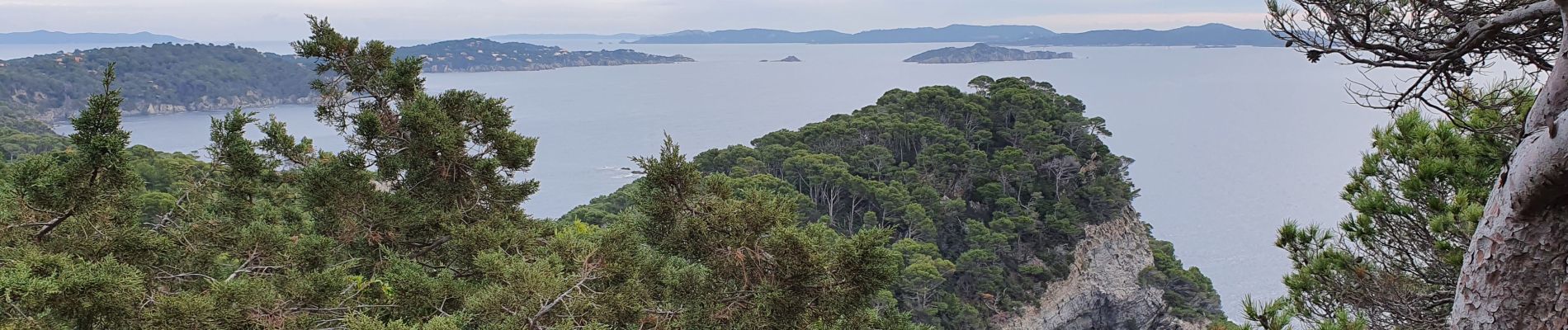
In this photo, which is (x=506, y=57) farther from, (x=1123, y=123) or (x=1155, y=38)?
(x=1155, y=38)

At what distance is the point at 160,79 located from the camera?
4622 centimetres

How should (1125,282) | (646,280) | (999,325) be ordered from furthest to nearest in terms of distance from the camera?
1. (1125,282)
2. (999,325)
3. (646,280)

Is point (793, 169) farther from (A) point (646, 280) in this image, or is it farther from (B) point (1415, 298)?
(B) point (1415, 298)

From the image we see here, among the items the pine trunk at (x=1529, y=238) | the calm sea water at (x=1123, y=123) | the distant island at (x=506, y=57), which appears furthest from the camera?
the distant island at (x=506, y=57)

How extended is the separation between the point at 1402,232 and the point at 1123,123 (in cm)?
4279

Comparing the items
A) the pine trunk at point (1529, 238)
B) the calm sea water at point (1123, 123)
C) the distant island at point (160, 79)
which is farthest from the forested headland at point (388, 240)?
the distant island at point (160, 79)

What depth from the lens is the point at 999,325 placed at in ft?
47.4

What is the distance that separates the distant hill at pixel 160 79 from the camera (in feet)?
137

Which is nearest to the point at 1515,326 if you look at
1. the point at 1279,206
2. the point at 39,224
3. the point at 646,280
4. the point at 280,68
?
the point at 646,280

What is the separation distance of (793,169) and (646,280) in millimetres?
11510

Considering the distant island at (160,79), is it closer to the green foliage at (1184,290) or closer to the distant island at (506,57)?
the distant island at (506,57)

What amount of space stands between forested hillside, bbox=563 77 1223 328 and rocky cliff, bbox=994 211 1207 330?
0.77ft

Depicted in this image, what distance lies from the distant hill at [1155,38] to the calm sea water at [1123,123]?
334cm

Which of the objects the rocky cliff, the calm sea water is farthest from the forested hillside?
the calm sea water
